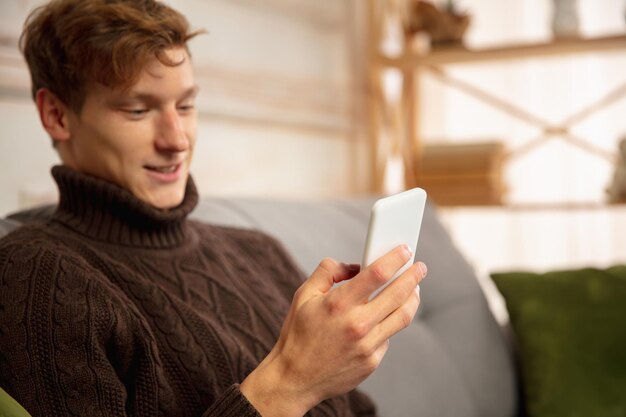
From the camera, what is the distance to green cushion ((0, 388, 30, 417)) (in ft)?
2.75

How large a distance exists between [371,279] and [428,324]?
1.09 meters

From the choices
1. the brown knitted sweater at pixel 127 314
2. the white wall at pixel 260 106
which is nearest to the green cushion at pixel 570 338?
the brown knitted sweater at pixel 127 314

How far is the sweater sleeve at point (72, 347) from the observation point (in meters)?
0.95

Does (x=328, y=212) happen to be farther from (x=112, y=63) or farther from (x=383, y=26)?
(x=383, y=26)

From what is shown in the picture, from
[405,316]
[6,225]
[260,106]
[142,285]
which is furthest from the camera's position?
[260,106]

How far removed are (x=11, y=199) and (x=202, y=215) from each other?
0.34 metres

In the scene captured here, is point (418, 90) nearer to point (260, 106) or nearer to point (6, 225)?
point (260, 106)

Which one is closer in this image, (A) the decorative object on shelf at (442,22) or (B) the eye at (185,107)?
(B) the eye at (185,107)

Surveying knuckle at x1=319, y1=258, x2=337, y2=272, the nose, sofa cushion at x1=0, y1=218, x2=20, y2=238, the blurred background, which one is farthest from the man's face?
the blurred background

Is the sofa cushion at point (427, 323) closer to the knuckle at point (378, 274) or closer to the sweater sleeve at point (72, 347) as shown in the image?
the sweater sleeve at point (72, 347)

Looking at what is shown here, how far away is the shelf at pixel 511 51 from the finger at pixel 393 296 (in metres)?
2.02

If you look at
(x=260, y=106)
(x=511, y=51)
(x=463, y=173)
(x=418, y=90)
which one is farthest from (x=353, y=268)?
(x=418, y=90)

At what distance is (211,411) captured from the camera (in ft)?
3.19

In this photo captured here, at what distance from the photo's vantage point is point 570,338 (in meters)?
1.90
